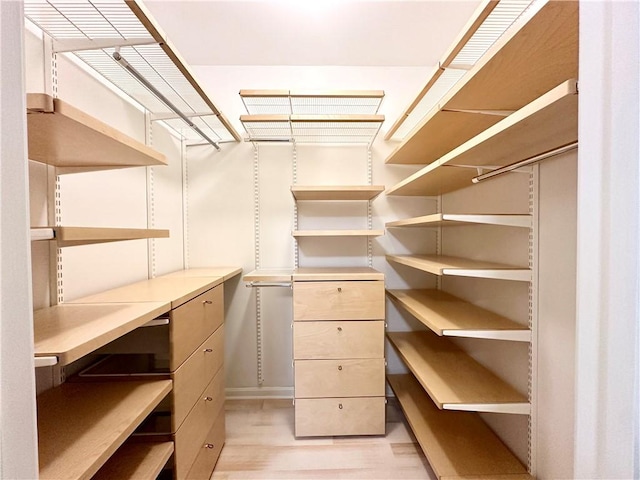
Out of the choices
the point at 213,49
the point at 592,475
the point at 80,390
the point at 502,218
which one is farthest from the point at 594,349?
the point at 213,49

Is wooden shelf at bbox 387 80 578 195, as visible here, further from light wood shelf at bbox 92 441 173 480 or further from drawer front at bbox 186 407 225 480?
drawer front at bbox 186 407 225 480

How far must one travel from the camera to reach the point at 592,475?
443 millimetres

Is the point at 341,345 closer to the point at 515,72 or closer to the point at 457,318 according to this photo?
the point at 457,318

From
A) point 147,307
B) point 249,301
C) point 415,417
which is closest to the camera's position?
point 147,307

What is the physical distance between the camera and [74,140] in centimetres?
85

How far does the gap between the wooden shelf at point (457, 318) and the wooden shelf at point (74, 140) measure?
133 cm

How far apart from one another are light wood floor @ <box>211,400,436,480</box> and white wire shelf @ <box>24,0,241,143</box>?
76.7 inches

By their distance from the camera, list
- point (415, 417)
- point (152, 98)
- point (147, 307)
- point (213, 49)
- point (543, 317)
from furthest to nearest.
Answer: point (213, 49) < point (415, 417) < point (152, 98) < point (543, 317) < point (147, 307)

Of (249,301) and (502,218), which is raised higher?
(502,218)

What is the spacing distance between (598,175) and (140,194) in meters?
1.87

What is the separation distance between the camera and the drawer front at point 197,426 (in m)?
1.11

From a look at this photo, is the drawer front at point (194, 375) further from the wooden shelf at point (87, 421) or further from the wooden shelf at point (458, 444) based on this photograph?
the wooden shelf at point (458, 444)

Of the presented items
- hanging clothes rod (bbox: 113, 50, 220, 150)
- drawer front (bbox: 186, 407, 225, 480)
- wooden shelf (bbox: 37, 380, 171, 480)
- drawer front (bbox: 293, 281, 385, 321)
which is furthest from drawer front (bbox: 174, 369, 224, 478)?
hanging clothes rod (bbox: 113, 50, 220, 150)

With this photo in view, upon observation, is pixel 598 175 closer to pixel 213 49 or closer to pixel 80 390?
pixel 80 390
